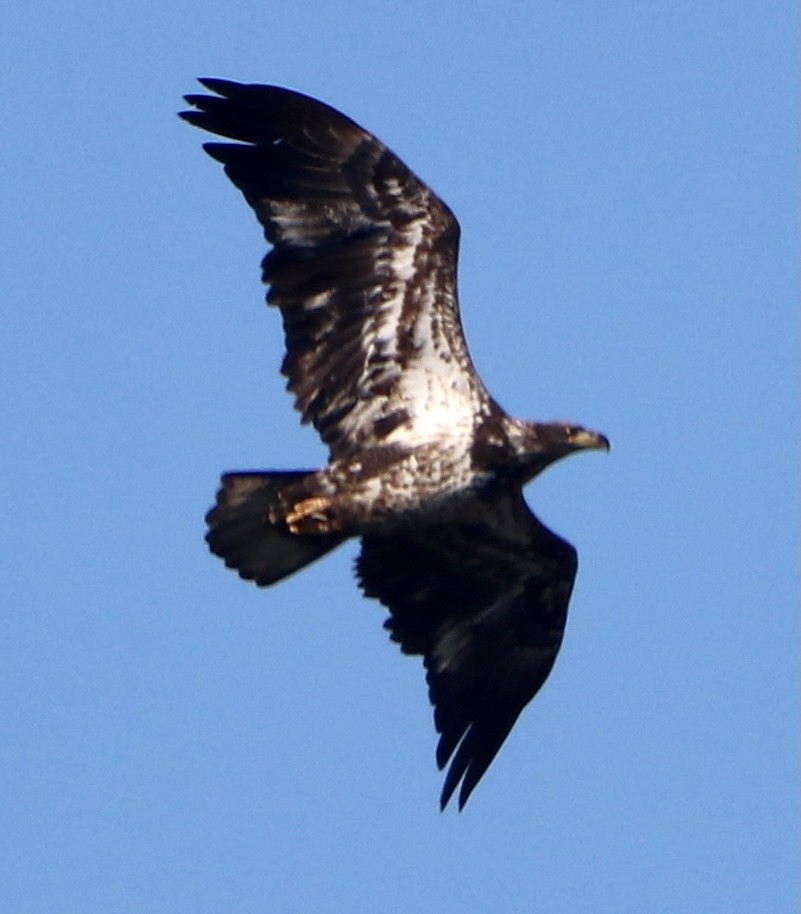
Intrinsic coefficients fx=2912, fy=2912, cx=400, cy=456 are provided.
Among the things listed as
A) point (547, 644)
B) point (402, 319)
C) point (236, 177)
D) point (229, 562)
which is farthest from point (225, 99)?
point (547, 644)

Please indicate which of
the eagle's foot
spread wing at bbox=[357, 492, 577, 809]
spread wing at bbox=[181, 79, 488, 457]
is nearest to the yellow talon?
the eagle's foot

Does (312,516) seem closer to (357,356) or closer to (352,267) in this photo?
(357,356)

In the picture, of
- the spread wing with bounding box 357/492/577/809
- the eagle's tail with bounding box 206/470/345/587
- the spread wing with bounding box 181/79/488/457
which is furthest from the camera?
the spread wing with bounding box 357/492/577/809

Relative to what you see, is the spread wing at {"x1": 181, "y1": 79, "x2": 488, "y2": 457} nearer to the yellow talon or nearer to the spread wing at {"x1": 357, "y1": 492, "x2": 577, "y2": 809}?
the yellow talon

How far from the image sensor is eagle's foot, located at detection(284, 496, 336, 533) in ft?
56.7

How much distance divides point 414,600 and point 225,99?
11.0 feet

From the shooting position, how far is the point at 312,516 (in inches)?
682

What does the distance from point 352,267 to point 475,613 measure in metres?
2.46

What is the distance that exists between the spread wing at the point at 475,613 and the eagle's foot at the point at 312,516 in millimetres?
927

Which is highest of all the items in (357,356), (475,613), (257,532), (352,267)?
(352,267)

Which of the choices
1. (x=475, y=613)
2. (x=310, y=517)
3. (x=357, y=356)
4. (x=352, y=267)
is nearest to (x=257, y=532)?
(x=310, y=517)

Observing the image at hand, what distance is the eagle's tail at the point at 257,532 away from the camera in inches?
685

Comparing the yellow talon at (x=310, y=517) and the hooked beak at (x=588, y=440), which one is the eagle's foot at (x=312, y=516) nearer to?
the yellow talon at (x=310, y=517)

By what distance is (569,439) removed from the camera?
17469mm
